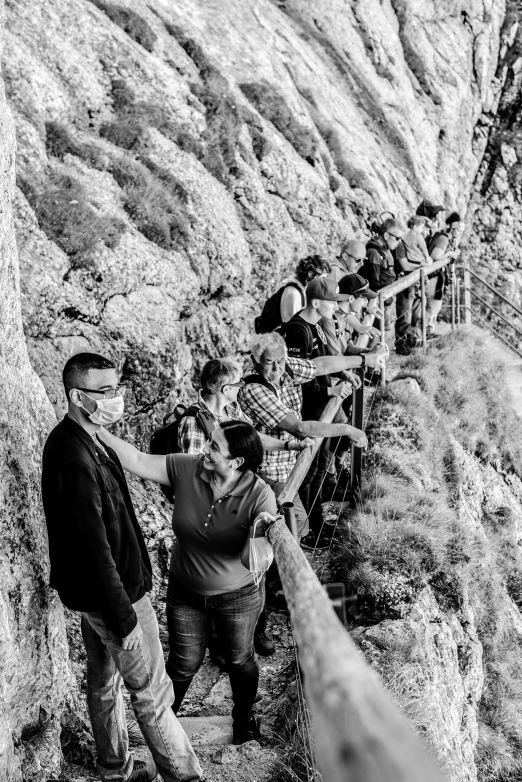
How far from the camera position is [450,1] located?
21.5 meters

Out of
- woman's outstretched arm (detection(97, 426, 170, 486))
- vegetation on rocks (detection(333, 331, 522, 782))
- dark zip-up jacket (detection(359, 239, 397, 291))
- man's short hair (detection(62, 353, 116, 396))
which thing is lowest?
vegetation on rocks (detection(333, 331, 522, 782))

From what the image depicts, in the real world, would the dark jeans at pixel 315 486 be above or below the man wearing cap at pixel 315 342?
below

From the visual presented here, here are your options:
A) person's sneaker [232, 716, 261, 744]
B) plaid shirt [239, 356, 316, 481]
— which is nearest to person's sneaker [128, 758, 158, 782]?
person's sneaker [232, 716, 261, 744]

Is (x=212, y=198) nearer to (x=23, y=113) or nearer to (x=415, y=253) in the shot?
(x=23, y=113)

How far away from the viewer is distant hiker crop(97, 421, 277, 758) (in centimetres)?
358

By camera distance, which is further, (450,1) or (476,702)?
(450,1)

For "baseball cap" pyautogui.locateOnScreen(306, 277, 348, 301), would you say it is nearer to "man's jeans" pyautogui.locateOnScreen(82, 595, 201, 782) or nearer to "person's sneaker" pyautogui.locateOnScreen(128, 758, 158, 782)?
"man's jeans" pyautogui.locateOnScreen(82, 595, 201, 782)

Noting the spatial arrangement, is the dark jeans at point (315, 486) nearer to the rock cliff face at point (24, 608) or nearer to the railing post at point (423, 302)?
the rock cliff face at point (24, 608)

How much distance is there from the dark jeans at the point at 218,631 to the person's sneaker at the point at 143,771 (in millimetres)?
400

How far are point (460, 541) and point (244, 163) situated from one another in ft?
23.6

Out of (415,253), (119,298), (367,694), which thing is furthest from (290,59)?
(367,694)

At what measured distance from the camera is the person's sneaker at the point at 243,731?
4031mm

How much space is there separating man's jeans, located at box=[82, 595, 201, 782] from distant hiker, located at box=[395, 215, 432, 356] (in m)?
8.38

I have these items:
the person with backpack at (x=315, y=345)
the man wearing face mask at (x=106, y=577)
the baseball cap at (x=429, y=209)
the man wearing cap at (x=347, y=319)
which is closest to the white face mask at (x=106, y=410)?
the man wearing face mask at (x=106, y=577)
